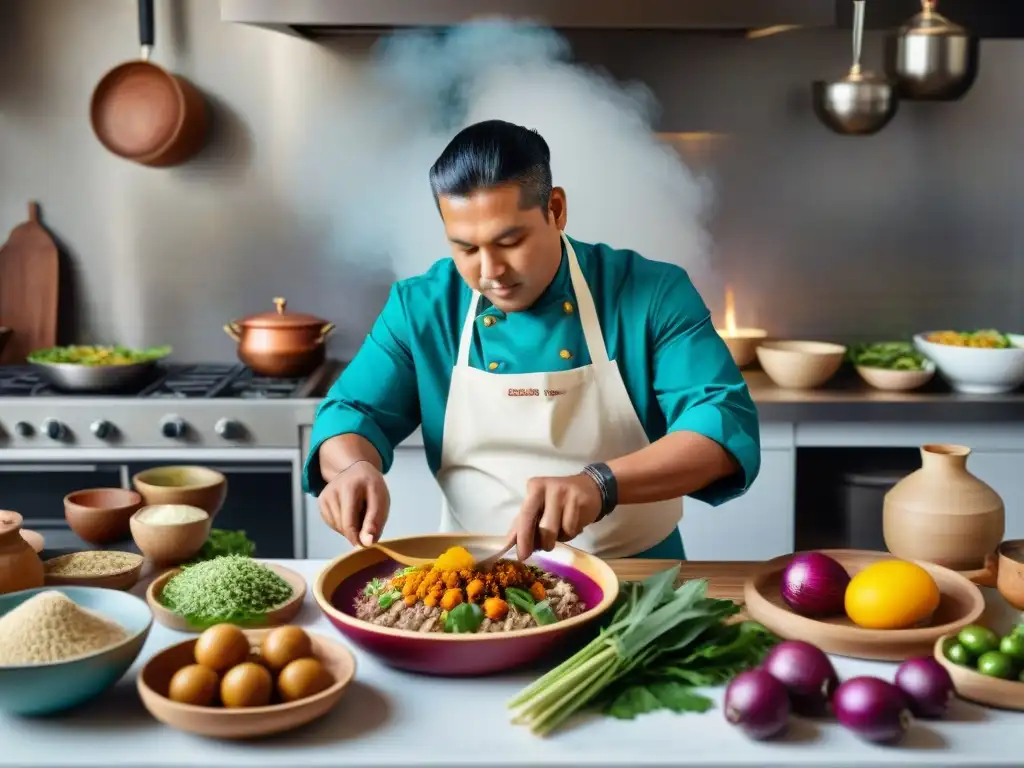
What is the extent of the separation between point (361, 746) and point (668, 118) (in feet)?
8.55

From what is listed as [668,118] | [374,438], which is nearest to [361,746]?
[374,438]

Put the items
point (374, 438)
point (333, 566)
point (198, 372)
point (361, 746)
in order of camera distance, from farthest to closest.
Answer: point (198, 372) → point (374, 438) → point (333, 566) → point (361, 746)

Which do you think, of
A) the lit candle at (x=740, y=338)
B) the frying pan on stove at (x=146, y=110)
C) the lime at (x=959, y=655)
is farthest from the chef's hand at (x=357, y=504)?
the frying pan on stove at (x=146, y=110)

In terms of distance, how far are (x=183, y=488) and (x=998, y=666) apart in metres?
1.22

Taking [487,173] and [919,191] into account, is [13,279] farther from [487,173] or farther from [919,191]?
[919,191]

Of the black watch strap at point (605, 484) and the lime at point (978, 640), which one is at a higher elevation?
the black watch strap at point (605, 484)

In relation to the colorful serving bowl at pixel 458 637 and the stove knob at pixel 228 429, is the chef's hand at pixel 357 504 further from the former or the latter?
the stove knob at pixel 228 429

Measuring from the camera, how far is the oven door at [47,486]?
298cm

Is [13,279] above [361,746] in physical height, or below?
above

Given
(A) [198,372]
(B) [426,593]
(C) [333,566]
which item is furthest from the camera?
(A) [198,372]

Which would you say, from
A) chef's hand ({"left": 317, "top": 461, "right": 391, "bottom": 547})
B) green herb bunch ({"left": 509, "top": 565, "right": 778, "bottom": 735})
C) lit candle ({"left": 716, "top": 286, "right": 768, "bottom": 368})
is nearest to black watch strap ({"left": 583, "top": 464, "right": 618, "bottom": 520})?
green herb bunch ({"left": 509, "top": 565, "right": 778, "bottom": 735})

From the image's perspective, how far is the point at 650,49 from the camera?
339cm

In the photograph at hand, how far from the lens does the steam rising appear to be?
3.41 m

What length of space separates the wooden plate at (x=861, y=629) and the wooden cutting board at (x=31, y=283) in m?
2.66
